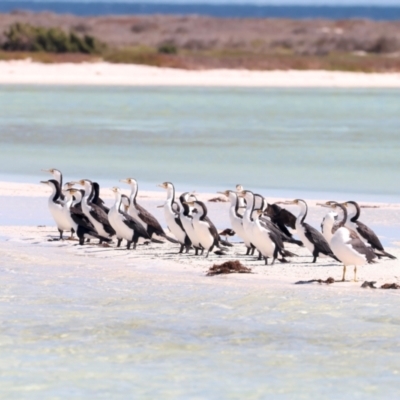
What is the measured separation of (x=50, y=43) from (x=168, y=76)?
25.7 feet

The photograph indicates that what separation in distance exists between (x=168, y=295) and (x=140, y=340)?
4.86 feet

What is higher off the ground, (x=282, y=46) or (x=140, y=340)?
(x=282, y=46)

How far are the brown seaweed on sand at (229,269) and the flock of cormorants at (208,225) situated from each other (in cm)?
57

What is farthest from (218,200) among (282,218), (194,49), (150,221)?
(194,49)

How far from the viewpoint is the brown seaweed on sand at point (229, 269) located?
35.0 feet

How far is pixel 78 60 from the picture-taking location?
49.8 meters

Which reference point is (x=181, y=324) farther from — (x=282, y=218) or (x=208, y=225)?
(x=282, y=218)

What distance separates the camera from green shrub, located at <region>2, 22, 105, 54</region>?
53188 mm

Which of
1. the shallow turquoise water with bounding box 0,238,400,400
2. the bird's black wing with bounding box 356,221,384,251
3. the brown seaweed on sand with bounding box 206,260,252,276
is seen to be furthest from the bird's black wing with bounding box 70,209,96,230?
the bird's black wing with bounding box 356,221,384,251

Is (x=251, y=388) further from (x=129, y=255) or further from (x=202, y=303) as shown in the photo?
(x=129, y=255)

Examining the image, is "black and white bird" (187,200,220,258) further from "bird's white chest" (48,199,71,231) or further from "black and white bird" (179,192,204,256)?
"bird's white chest" (48,199,71,231)

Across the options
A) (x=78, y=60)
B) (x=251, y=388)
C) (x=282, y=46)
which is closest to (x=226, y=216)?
(x=251, y=388)

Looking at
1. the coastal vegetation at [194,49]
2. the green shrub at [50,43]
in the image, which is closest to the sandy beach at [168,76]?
the coastal vegetation at [194,49]

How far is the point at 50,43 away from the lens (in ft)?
175
